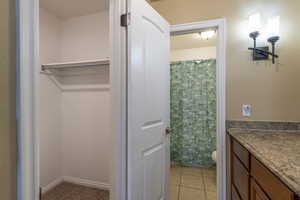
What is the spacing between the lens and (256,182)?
105cm

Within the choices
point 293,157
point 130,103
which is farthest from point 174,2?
point 293,157

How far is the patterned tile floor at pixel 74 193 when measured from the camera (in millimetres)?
2189

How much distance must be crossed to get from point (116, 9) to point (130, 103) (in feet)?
2.27

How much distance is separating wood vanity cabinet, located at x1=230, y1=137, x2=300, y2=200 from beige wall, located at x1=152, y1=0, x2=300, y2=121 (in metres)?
0.50

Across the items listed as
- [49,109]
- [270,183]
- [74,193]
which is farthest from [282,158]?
[49,109]

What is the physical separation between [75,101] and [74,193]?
1.20 m

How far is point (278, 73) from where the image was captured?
5.59 feet

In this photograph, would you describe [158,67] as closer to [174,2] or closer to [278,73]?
[174,2]

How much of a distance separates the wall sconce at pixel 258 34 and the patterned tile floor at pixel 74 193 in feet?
7.71

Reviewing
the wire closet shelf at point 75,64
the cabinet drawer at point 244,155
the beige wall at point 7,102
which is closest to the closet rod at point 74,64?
the wire closet shelf at point 75,64

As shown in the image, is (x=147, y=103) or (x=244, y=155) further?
(x=147, y=103)

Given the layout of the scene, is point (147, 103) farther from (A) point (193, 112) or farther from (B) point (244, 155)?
(A) point (193, 112)

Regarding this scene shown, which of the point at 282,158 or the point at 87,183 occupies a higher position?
the point at 282,158

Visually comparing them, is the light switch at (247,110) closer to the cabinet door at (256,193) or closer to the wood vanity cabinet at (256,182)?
the wood vanity cabinet at (256,182)
